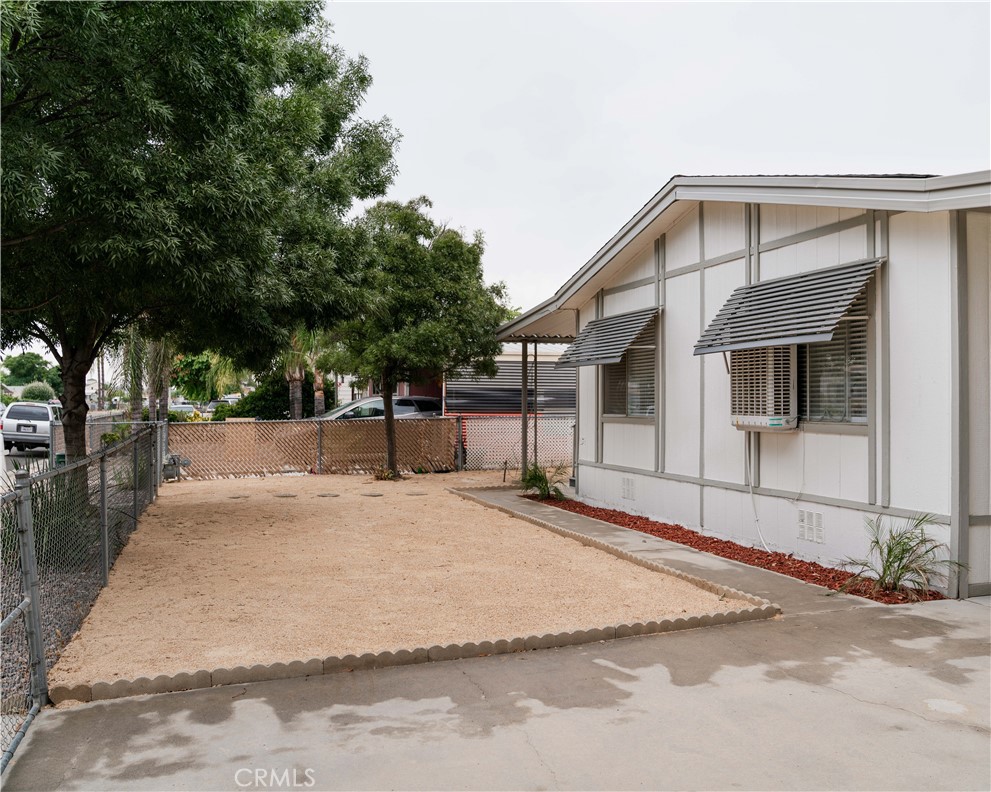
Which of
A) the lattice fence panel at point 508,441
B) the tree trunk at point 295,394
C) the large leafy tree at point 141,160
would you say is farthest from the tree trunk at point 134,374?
the large leafy tree at point 141,160

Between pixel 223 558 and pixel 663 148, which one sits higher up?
pixel 663 148

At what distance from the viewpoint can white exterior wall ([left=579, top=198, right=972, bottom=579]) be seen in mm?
6324

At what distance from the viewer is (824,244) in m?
7.64

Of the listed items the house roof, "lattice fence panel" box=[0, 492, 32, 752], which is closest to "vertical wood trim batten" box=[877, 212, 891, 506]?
the house roof

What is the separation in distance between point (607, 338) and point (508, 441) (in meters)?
8.18

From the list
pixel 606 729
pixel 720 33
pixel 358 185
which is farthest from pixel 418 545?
pixel 720 33

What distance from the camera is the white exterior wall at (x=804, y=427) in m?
6.32

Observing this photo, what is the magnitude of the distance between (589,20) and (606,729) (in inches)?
431

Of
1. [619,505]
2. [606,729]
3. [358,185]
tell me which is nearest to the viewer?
[606,729]

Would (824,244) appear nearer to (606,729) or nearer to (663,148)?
(606,729)

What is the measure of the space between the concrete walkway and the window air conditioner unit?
2.94 m

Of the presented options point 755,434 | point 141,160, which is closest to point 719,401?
point 755,434

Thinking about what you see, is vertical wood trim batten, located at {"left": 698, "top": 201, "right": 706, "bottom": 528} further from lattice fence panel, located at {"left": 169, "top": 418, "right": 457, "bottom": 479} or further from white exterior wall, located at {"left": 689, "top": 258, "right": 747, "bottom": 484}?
lattice fence panel, located at {"left": 169, "top": 418, "right": 457, "bottom": 479}

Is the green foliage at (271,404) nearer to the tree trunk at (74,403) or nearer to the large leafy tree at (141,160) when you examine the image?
the tree trunk at (74,403)
